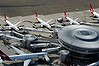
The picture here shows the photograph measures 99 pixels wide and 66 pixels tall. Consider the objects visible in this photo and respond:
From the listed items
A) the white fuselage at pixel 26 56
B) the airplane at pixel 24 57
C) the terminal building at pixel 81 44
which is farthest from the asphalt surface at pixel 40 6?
the white fuselage at pixel 26 56

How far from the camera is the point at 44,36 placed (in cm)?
5634

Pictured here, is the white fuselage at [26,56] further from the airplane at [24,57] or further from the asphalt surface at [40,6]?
the asphalt surface at [40,6]

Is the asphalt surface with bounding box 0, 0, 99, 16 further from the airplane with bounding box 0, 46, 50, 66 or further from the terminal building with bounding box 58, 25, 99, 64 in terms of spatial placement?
the airplane with bounding box 0, 46, 50, 66

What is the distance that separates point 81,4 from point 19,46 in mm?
42273

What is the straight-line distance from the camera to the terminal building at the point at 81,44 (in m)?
46.2

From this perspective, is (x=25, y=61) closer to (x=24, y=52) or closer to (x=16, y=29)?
(x=24, y=52)

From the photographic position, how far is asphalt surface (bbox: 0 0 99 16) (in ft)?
256

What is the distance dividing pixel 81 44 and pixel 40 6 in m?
38.7

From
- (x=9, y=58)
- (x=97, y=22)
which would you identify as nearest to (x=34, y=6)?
(x=97, y=22)

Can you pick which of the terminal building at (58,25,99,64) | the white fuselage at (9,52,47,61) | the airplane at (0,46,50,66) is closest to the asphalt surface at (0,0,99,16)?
the terminal building at (58,25,99,64)

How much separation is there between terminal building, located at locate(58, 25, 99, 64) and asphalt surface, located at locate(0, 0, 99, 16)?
29546 mm

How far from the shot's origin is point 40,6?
83.1m

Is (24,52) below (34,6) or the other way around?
below

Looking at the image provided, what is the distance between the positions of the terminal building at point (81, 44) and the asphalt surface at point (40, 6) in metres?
29.5
